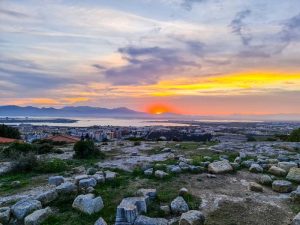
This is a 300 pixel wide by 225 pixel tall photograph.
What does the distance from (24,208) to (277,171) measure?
390 inches

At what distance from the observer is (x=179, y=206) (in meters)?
8.82

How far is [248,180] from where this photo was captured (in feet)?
41.1

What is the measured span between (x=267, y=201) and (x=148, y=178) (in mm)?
4480

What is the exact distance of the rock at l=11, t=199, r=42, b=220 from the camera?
8.53 meters

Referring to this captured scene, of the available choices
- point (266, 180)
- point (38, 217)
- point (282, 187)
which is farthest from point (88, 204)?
point (266, 180)

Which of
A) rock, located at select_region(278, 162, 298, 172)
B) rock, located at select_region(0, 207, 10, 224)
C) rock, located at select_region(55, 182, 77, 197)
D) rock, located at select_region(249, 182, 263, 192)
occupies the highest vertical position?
rock, located at select_region(278, 162, 298, 172)

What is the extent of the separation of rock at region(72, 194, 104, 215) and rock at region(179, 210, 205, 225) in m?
2.41

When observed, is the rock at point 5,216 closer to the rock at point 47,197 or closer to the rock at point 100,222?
the rock at point 47,197

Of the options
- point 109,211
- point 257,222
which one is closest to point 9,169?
point 109,211

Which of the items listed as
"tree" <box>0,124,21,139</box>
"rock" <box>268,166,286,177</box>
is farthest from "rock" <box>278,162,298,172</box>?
"tree" <box>0,124,21,139</box>

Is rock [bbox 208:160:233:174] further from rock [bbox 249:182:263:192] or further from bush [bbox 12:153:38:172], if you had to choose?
bush [bbox 12:153:38:172]

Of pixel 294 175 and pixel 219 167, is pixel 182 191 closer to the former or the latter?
pixel 219 167

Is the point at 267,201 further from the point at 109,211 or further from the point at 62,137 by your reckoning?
the point at 62,137

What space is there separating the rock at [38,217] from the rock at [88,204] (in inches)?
30.2
